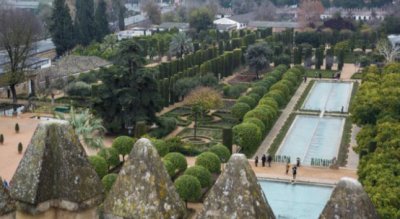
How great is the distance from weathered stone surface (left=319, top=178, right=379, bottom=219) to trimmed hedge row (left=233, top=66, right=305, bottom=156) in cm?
2743

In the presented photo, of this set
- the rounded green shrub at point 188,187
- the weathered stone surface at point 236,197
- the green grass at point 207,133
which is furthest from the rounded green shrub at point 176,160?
the weathered stone surface at point 236,197

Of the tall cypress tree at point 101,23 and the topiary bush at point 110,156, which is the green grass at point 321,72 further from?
the topiary bush at point 110,156

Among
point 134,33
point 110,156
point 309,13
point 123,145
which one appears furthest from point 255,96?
point 309,13

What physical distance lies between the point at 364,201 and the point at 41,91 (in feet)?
151

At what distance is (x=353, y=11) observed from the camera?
115 metres

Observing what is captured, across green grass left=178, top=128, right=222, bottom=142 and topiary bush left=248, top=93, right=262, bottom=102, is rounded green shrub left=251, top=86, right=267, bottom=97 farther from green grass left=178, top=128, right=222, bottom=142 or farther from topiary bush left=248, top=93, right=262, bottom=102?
green grass left=178, top=128, right=222, bottom=142

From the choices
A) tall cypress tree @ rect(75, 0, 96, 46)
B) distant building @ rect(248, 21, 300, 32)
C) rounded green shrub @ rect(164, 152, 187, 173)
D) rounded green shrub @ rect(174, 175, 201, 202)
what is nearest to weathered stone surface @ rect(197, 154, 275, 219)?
rounded green shrub @ rect(174, 175, 201, 202)

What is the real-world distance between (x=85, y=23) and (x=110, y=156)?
152 feet

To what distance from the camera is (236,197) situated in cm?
612

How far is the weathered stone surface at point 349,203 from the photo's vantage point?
5844mm

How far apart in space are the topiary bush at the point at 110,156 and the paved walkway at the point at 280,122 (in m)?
8.65

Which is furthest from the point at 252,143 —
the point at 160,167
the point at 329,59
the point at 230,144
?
the point at 329,59

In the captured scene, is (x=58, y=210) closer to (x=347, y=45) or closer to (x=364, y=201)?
(x=364, y=201)

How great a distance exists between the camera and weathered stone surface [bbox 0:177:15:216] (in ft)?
20.5
